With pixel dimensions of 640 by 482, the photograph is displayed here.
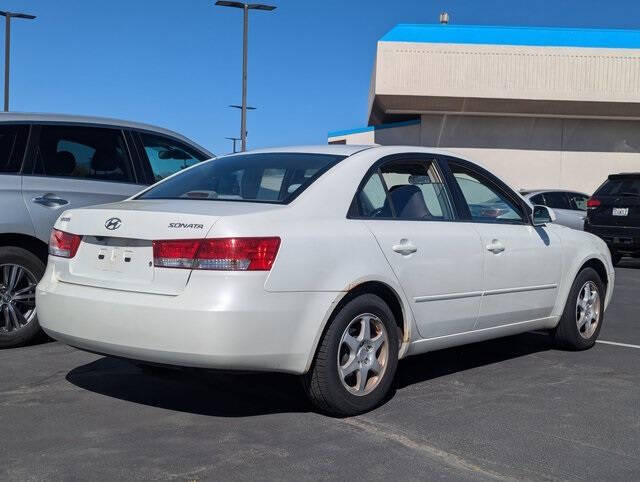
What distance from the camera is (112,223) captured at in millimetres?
4547

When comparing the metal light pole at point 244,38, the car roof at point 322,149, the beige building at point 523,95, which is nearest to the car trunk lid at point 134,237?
the car roof at point 322,149

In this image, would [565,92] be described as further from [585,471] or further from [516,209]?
[585,471]

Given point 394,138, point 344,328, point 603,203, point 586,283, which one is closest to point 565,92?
point 394,138

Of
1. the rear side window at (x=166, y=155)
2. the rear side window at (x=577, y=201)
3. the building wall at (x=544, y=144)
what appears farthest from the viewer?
the building wall at (x=544, y=144)

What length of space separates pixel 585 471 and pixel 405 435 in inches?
36.5

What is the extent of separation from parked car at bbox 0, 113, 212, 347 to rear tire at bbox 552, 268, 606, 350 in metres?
3.66

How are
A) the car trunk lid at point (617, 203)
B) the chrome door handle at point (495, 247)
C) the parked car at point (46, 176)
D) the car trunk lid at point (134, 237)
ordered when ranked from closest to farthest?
the car trunk lid at point (134, 237), the chrome door handle at point (495, 247), the parked car at point (46, 176), the car trunk lid at point (617, 203)

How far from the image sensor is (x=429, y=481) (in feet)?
12.1

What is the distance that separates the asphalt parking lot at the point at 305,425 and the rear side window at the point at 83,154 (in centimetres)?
153

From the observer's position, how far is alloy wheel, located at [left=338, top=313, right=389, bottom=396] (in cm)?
462

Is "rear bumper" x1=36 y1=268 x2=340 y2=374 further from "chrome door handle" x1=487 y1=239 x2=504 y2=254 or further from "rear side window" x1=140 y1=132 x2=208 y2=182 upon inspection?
"rear side window" x1=140 y1=132 x2=208 y2=182

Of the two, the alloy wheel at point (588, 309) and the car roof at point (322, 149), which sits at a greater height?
the car roof at point (322, 149)

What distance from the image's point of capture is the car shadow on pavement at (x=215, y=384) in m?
4.85

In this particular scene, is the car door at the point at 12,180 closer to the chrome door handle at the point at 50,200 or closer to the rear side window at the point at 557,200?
the chrome door handle at the point at 50,200
